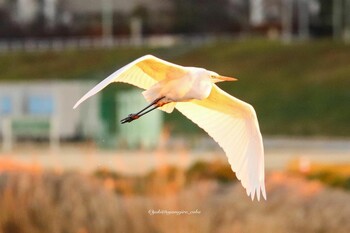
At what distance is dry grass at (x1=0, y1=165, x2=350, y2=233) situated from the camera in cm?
1030

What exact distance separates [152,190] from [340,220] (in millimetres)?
1636

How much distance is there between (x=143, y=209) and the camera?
34.4 ft

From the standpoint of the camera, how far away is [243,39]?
202 ft

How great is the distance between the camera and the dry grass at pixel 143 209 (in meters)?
10.3

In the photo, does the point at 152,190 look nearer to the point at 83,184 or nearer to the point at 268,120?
the point at 83,184

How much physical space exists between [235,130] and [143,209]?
15.6 ft

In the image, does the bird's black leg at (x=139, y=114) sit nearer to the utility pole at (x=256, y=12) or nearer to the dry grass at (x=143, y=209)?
the dry grass at (x=143, y=209)

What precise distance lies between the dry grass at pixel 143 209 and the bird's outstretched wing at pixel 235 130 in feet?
13.7

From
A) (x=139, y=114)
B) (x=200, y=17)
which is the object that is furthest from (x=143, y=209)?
(x=200, y=17)

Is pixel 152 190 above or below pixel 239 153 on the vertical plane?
below

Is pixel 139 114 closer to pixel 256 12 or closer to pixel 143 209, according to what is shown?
pixel 143 209

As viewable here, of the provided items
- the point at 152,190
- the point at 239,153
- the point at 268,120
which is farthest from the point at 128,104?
the point at 239,153

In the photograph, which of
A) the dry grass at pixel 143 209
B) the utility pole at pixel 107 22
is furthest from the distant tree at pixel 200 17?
the dry grass at pixel 143 209

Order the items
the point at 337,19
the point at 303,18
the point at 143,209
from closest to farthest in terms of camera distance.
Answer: the point at 143,209, the point at 337,19, the point at 303,18
